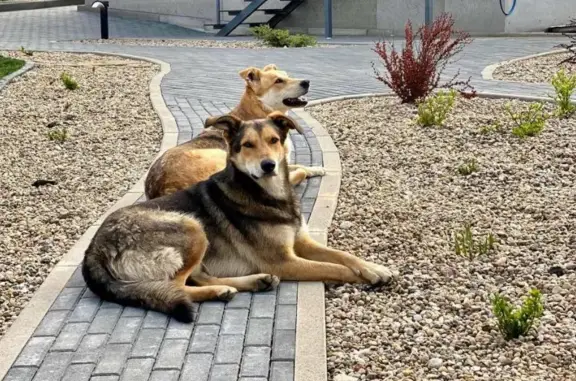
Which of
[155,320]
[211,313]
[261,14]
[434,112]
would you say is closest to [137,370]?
[155,320]

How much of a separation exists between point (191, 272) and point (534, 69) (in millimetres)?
10763

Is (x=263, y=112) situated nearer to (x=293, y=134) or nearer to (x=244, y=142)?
(x=293, y=134)

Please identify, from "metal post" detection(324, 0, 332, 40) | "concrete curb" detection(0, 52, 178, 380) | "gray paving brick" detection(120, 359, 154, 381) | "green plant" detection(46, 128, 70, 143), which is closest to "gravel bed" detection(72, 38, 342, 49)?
"metal post" detection(324, 0, 332, 40)

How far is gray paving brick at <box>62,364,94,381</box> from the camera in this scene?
3.99 meters

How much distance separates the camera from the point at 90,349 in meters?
4.30

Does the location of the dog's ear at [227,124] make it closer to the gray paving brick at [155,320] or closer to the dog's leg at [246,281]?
the dog's leg at [246,281]

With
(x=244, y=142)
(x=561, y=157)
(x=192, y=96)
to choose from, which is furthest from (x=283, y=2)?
(x=244, y=142)

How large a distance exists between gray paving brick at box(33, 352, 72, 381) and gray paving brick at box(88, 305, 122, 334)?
1.03 feet

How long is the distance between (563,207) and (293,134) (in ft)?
12.3

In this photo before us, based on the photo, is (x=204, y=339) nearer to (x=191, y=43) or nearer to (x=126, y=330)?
(x=126, y=330)

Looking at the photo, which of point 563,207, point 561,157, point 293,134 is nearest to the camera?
point 563,207

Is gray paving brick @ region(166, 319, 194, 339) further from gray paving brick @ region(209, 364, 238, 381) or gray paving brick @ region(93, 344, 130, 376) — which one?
gray paving brick @ region(209, 364, 238, 381)

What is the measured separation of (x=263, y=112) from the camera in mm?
8164

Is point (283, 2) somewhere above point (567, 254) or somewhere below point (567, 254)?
above
